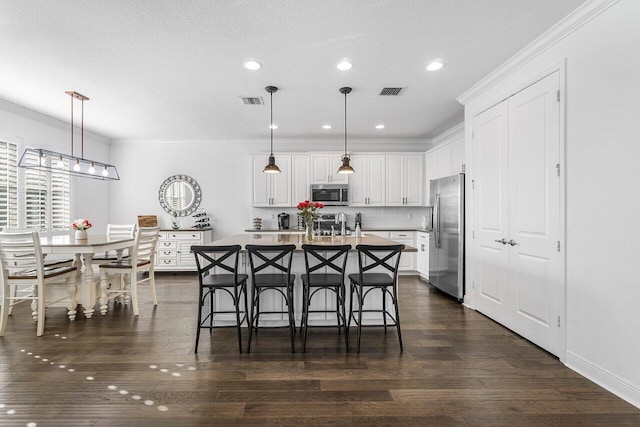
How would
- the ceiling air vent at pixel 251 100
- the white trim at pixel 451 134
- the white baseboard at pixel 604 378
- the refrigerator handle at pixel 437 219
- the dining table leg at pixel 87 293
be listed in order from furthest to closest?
the white trim at pixel 451 134 < the refrigerator handle at pixel 437 219 < the ceiling air vent at pixel 251 100 < the dining table leg at pixel 87 293 < the white baseboard at pixel 604 378

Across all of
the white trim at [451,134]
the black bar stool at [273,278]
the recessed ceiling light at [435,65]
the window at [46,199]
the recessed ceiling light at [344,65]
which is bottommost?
the black bar stool at [273,278]

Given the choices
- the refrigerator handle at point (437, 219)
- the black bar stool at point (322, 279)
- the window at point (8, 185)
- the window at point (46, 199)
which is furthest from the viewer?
the refrigerator handle at point (437, 219)

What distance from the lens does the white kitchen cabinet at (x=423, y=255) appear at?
5504 millimetres

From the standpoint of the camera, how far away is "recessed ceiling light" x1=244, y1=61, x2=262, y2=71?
3.11m

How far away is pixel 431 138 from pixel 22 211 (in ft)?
22.7

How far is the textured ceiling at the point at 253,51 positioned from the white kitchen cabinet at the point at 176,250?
2.29 m

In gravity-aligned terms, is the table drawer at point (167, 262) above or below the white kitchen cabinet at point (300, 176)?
below

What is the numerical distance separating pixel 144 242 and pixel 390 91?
358cm

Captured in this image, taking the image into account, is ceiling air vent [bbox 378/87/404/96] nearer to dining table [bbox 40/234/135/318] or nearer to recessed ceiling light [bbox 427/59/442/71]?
recessed ceiling light [bbox 427/59/442/71]

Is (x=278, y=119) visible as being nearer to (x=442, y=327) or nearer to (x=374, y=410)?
(x=442, y=327)

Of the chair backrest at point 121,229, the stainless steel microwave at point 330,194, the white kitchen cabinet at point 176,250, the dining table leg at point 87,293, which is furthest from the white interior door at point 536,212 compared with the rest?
the white kitchen cabinet at point 176,250

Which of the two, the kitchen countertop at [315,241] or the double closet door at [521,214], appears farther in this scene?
the kitchen countertop at [315,241]

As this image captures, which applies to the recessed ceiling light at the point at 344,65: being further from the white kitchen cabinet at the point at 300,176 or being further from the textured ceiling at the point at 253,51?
the white kitchen cabinet at the point at 300,176

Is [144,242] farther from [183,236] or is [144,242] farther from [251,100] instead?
[251,100]
